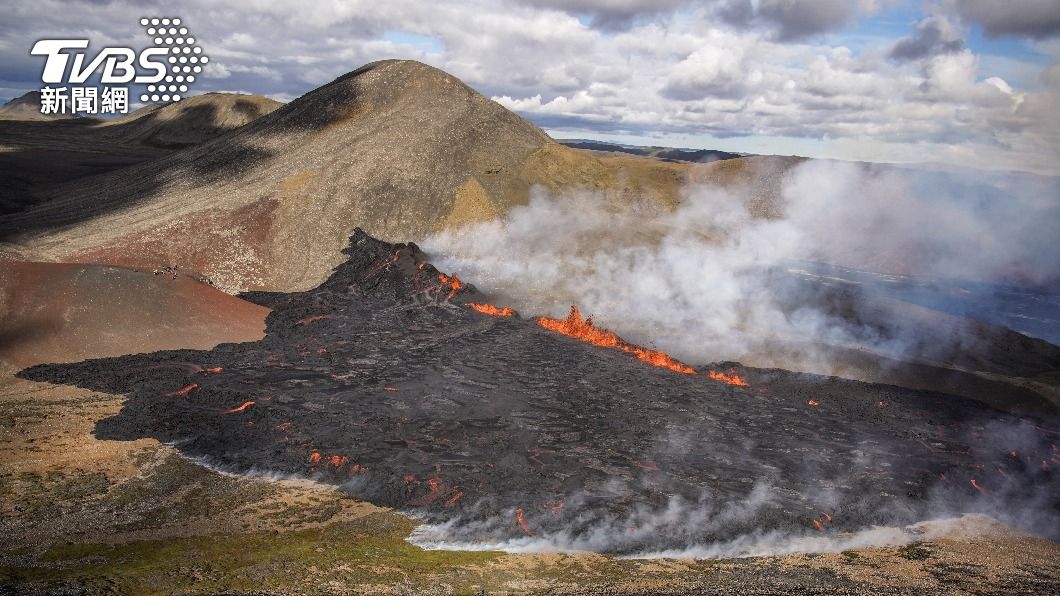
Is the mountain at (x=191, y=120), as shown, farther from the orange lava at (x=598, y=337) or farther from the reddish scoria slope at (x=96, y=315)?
the orange lava at (x=598, y=337)

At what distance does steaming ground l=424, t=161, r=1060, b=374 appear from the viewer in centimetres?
2844

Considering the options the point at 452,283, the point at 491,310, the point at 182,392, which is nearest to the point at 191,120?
the point at 452,283

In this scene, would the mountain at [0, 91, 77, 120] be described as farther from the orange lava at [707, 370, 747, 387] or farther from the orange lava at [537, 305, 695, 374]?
the orange lava at [707, 370, 747, 387]

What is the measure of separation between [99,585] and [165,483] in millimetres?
4312

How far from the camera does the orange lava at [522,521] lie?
47.2ft

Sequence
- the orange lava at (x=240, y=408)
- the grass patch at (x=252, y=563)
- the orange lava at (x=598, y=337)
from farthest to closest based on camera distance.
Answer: the orange lava at (x=598, y=337), the orange lava at (x=240, y=408), the grass patch at (x=252, y=563)

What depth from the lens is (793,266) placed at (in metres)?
44.9

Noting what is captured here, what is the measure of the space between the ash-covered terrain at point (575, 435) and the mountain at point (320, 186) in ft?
30.5

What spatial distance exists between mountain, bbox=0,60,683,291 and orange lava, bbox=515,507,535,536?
69.9ft

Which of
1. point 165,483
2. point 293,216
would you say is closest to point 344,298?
point 293,216

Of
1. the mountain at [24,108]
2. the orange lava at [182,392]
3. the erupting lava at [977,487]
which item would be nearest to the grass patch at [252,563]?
the orange lava at [182,392]

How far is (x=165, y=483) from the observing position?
15.9 metres

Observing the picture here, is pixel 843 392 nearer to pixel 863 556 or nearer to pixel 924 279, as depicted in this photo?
pixel 863 556

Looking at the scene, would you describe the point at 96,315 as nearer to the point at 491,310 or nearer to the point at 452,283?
the point at 452,283
